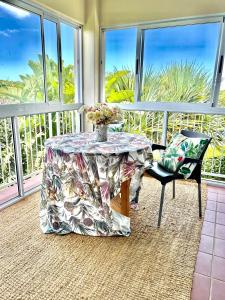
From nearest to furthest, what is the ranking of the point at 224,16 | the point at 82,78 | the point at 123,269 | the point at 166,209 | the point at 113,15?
the point at 123,269 < the point at 166,209 < the point at 224,16 < the point at 113,15 < the point at 82,78

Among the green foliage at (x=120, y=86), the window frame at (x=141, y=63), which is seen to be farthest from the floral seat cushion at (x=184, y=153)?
the green foliage at (x=120, y=86)

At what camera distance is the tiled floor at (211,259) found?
4.95 feet

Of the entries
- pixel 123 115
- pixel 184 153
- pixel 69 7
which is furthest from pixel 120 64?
pixel 184 153

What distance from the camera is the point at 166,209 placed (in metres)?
2.52

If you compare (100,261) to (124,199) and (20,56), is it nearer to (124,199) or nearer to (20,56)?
(124,199)

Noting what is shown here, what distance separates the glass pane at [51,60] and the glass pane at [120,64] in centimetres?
92

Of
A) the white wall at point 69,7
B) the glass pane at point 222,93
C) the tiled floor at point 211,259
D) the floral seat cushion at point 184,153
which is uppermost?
the white wall at point 69,7

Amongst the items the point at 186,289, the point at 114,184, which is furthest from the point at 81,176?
the point at 186,289

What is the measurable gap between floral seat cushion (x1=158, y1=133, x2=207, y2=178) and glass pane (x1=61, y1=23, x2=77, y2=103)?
193cm

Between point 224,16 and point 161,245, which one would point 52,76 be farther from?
point 161,245

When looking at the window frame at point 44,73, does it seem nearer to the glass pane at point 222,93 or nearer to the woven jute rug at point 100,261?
the woven jute rug at point 100,261

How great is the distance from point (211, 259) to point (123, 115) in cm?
209

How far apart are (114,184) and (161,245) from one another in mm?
669

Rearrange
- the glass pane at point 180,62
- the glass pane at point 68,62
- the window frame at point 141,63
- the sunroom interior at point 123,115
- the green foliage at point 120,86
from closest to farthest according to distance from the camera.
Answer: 1. the sunroom interior at point 123,115
2. the window frame at point 141,63
3. the glass pane at point 180,62
4. the glass pane at point 68,62
5. the green foliage at point 120,86
